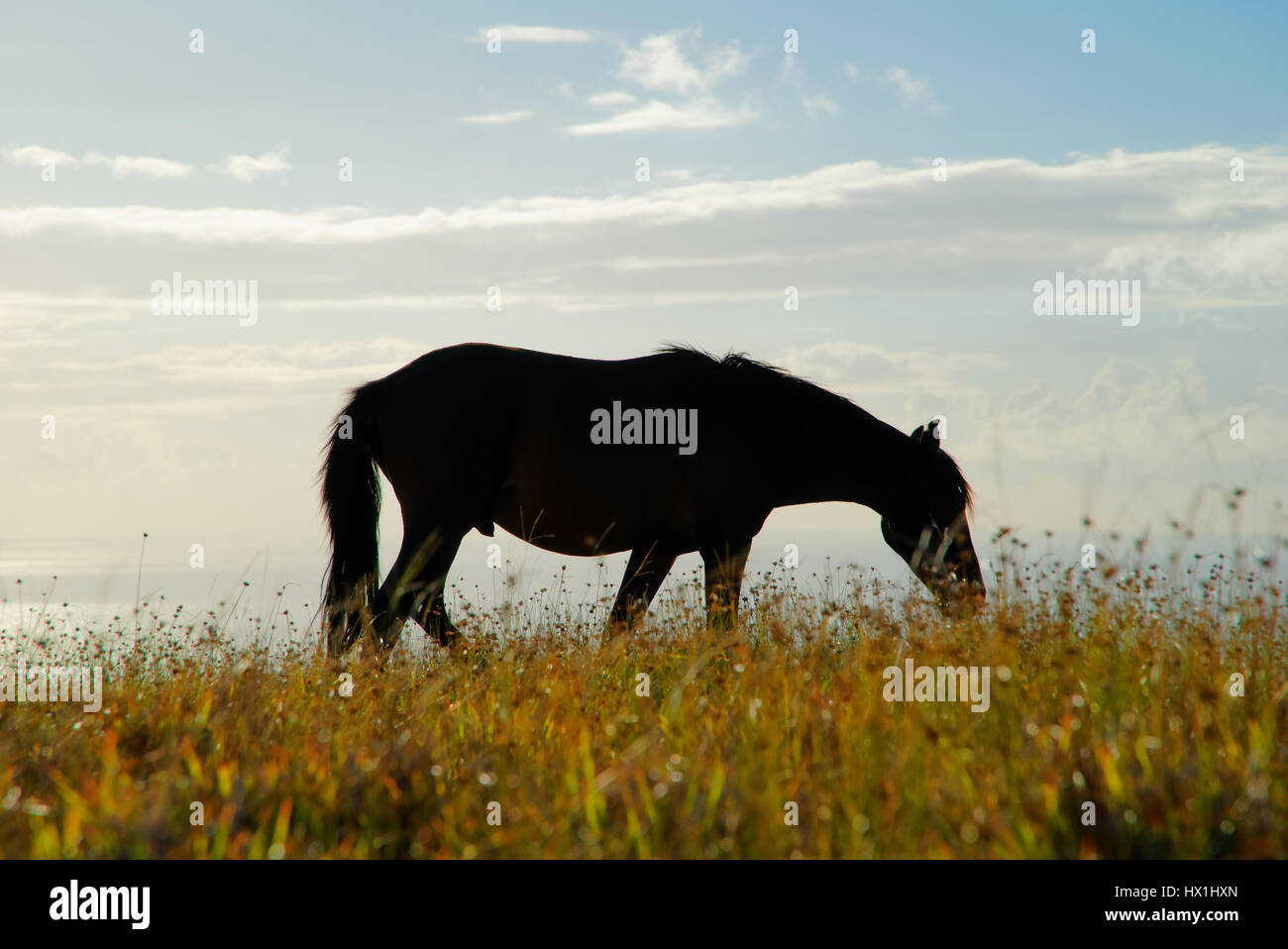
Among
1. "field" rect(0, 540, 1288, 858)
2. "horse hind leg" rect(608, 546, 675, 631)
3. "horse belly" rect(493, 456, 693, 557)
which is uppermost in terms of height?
"horse belly" rect(493, 456, 693, 557)

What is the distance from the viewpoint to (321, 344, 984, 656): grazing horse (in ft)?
24.7

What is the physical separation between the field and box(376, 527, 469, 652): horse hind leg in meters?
1.25

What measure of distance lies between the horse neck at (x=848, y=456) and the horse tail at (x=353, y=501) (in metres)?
3.28

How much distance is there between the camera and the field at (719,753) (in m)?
2.96

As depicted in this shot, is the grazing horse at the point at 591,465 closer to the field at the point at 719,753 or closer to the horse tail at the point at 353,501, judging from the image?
the horse tail at the point at 353,501

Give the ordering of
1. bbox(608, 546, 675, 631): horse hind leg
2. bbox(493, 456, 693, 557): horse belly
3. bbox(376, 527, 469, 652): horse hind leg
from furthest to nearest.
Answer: bbox(608, 546, 675, 631): horse hind leg < bbox(493, 456, 693, 557): horse belly < bbox(376, 527, 469, 652): horse hind leg

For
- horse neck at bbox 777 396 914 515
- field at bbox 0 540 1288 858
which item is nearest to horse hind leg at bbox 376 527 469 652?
field at bbox 0 540 1288 858

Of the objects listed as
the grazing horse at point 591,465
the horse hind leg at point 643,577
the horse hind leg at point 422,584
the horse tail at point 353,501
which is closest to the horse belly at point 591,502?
the grazing horse at point 591,465

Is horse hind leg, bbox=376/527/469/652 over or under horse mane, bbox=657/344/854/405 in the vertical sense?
under

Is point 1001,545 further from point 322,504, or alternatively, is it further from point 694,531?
point 322,504

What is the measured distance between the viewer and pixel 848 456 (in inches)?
329

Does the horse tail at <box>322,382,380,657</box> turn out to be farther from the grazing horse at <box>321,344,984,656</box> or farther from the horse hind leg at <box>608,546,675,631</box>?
the horse hind leg at <box>608,546,675,631</box>

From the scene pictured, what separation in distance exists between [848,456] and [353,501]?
3968 mm
